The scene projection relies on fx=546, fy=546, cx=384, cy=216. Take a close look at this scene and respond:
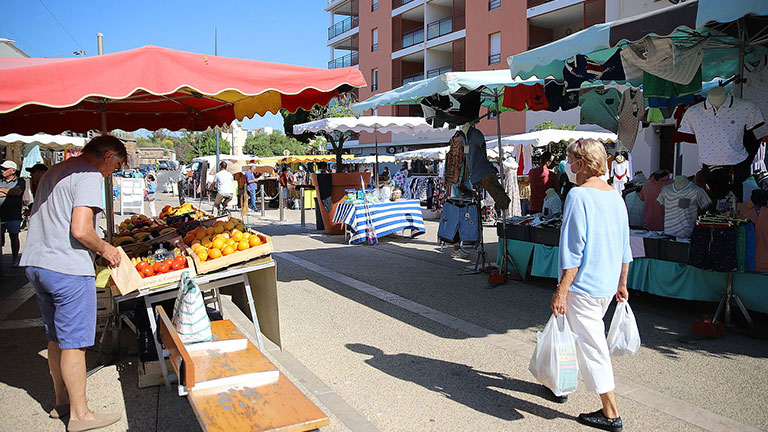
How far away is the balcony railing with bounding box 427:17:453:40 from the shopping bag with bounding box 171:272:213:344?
32710mm

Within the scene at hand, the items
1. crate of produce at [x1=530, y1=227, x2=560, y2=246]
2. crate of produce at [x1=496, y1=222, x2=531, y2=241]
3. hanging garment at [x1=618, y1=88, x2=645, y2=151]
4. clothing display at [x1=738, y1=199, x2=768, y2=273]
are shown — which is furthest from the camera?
hanging garment at [x1=618, y1=88, x2=645, y2=151]

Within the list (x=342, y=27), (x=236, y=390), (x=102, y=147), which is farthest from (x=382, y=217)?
(x=342, y=27)

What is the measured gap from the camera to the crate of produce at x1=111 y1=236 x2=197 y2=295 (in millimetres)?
3924

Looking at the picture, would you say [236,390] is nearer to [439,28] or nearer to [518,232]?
[518,232]

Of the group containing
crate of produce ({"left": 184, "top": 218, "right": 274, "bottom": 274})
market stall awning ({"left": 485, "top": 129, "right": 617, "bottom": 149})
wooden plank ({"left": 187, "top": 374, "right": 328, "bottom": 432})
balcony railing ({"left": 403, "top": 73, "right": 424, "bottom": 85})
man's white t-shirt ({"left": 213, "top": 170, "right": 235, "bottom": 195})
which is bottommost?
wooden plank ({"left": 187, "top": 374, "right": 328, "bottom": 432})

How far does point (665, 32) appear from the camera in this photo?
183 inches

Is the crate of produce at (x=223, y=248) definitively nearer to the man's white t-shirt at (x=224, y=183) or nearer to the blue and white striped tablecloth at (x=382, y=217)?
the blue and white striped tablecloth at (x=382, y=217)

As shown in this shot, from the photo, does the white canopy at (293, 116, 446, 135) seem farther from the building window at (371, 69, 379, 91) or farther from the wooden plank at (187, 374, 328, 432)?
the building window at (371, 69, 379, 91)

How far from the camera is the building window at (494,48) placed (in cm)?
2991

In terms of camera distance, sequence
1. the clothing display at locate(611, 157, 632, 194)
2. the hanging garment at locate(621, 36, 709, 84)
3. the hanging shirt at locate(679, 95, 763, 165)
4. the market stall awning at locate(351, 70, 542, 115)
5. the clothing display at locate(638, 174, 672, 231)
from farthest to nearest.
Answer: the clothing display at locate(611, 157, 632, 194) → the clothing display at locate(638, 174, 672, 231) → the market stall awning at locate(351, 70, 542, 115) → the hanging garment at locate(621, 36, 709, 84) → the hanging shirt at locate(679, 95, 763, 165)

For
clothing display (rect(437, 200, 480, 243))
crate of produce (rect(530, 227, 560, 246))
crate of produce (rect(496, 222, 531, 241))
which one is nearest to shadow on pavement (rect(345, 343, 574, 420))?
crate of produce (rect(530, 227, 560, 246))

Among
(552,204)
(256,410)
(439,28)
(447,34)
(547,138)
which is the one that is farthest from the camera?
(439,28)

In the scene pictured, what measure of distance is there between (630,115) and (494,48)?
23247mm

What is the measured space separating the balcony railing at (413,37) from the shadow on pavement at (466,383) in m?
34.2
